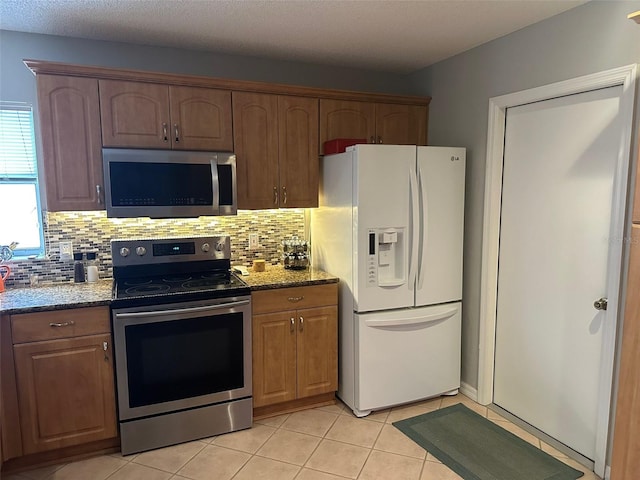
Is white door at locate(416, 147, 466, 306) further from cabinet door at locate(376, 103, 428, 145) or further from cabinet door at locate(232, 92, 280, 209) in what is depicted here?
cabinet door at locate(232, 92, 280, 209)

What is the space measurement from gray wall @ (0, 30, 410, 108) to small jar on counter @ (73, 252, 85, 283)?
1019mm

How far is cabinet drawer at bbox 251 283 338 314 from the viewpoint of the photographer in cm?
283

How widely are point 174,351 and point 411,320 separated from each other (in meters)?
1.52

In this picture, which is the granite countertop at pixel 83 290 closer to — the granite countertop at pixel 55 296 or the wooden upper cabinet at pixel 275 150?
the granite countertop at pixel 55 296

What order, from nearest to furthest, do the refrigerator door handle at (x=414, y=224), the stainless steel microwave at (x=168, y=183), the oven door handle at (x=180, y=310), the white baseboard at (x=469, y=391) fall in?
the oven door handle at (x=180, y=310) < the stainless steel microwave at (x=168, y=183) < the refrigerator door handle at (x=414, y=224) < the white baseboard at (x=469, y=391)

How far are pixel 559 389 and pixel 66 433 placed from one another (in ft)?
9.32

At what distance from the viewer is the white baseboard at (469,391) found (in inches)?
126

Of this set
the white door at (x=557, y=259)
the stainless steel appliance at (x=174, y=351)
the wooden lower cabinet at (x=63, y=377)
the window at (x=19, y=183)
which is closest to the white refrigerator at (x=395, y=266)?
the white door at (x=557, y=259)

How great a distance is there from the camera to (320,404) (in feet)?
10.4

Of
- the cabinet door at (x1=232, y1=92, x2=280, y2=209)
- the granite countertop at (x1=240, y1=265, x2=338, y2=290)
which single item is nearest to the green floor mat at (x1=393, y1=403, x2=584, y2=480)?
the granite countertop at (x1=240, y1=265, x2=338, y2=290)

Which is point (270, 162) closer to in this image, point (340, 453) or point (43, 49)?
point (43, 49)

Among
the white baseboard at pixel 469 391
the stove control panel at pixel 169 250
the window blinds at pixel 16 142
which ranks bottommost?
the white baseboard at pixel 469 391

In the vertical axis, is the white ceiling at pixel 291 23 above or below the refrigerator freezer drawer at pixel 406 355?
above

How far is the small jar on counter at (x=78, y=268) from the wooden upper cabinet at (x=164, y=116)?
77 centimetres
